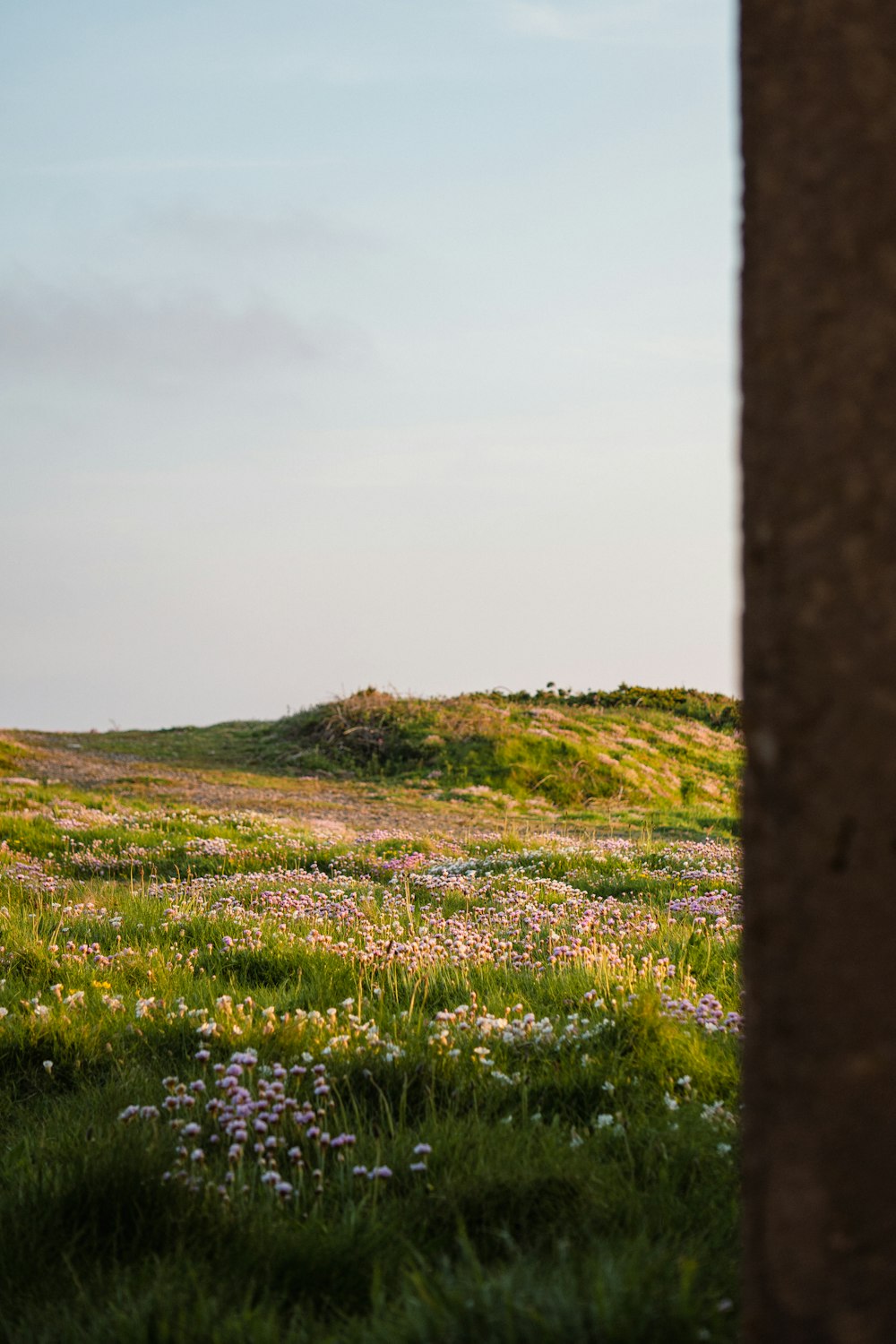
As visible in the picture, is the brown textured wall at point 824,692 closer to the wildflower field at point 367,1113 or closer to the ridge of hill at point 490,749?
the wildflower field at point 367,1113

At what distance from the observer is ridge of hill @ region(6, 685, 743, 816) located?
2791 cm

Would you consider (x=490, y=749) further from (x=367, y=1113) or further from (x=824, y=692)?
(x=824, y=692)

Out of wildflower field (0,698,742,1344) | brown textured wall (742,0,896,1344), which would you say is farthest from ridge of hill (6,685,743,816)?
brown textured wall (742,0,896,1344)

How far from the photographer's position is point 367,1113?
4434mm

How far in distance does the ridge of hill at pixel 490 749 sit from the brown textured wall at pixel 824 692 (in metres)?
24.4

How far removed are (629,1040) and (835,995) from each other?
3.40 m

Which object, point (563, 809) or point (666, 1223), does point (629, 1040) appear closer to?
point (666, 1223)

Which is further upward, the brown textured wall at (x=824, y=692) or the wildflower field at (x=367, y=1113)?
the brown textured wall at (x=824, y=692)

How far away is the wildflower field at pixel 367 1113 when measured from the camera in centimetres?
285

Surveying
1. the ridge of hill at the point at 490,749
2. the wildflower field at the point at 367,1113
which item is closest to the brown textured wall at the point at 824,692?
the wildflower field at the point at 367,1113

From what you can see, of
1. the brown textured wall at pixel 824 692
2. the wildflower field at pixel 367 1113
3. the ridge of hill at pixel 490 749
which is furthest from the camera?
the ridge of hill at pixel 490 749

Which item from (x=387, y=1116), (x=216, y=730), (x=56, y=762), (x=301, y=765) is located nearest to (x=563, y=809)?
(x=301, y=765)

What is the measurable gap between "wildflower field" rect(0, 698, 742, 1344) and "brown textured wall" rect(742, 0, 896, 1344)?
75cm

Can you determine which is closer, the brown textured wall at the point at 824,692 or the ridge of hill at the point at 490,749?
the brown textured wall at the point at 824,692
